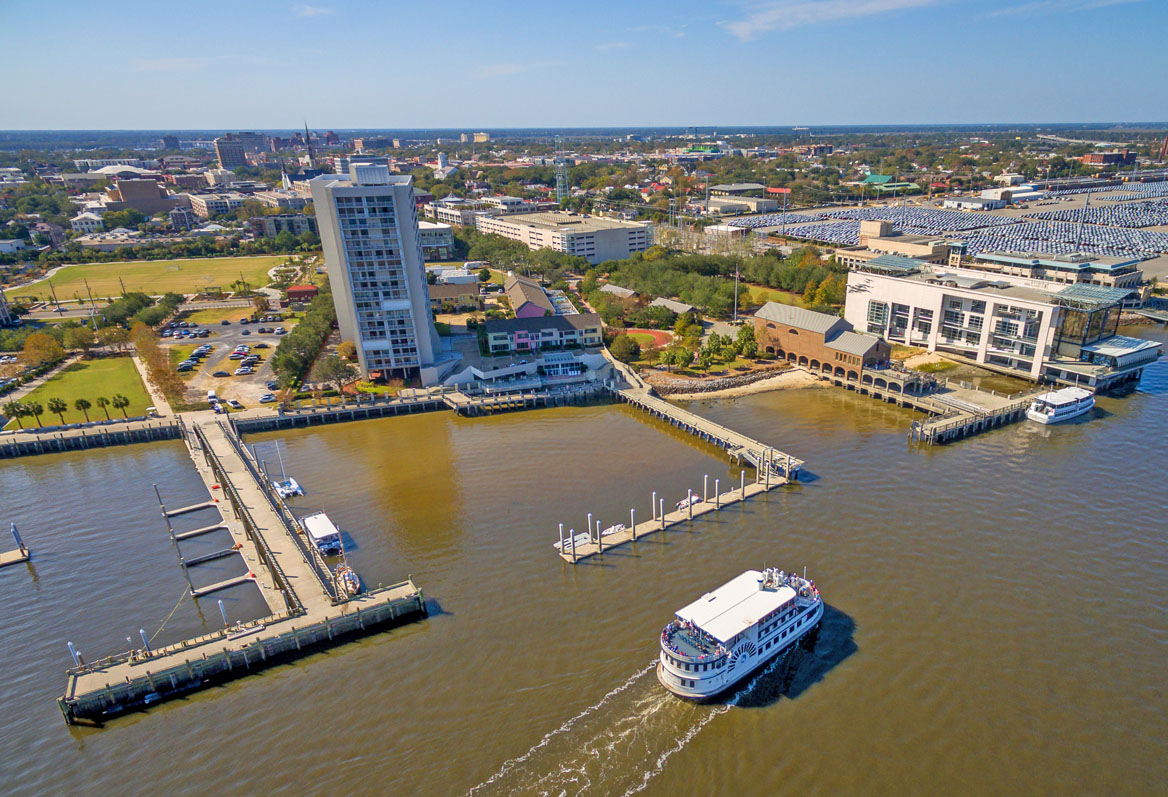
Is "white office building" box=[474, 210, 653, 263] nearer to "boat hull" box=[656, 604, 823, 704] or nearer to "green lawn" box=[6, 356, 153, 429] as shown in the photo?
"green lawn" box=[6, 356, 153, 429]

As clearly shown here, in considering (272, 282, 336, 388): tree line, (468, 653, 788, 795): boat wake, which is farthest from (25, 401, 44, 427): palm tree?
(468, 653, 788, 795): boat wake

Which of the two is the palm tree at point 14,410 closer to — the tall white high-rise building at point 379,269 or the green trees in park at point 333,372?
the green trees in park at point 333,372

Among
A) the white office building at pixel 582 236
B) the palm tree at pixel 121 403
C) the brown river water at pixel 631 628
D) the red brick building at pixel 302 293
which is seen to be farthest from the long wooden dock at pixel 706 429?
the white office building at pixel 582 236

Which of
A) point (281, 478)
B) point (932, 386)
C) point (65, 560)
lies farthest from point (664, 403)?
point (65, 560)

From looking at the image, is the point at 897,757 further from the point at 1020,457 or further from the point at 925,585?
the point at 1020,457

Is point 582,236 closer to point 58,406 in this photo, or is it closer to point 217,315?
point 217,315

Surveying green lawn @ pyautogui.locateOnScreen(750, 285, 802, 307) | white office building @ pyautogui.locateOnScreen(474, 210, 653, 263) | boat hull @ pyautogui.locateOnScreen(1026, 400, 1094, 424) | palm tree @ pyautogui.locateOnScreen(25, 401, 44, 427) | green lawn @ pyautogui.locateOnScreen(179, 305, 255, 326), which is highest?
white office building @ pyautogui.locateOnScreen(474, 210, 653, 263)

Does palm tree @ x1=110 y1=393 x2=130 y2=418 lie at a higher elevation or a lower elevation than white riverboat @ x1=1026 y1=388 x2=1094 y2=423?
higher
